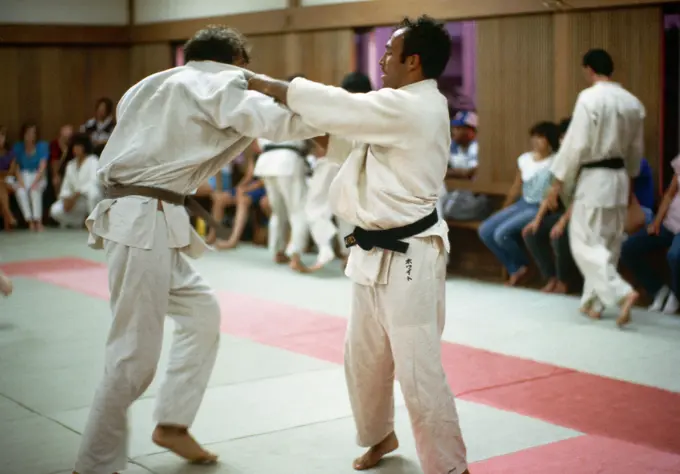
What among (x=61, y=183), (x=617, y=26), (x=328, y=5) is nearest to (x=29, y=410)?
(x=617, y=26)

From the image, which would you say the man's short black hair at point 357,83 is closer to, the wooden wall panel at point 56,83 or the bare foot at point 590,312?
the bare foot at point 590,312

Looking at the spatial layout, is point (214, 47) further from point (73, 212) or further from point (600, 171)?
point (73, 212)

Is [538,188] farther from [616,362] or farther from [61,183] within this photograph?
[61,183]

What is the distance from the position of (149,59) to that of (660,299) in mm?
7861

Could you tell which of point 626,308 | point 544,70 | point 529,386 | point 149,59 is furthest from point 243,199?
point 529,386

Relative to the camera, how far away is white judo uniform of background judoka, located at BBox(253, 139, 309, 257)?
29.8 ft

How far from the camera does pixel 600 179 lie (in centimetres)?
677

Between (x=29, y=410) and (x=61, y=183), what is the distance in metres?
8.70

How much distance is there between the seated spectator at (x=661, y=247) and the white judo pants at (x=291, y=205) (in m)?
2.92

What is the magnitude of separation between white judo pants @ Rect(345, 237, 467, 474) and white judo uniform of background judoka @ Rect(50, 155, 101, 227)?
352 inches

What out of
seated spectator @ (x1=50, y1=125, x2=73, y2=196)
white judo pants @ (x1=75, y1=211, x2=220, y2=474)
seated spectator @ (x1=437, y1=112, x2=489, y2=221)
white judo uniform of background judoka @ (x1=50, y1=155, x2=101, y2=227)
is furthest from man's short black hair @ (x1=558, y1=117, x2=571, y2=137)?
seated spectator @ (x1=50, y1=125, x2=73, y2=196)

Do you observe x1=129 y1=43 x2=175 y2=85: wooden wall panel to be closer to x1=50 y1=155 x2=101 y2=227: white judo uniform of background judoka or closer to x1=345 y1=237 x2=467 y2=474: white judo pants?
x1=50 y1=155 x2=101 y2=227: white judo uniform of background judoka

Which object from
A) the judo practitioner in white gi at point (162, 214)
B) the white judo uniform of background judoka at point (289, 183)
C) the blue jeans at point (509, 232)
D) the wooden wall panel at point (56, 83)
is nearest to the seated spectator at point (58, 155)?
the wooden wall panel at point (56, 83)

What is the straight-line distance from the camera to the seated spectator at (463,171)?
28.7ft
